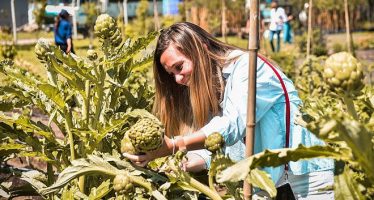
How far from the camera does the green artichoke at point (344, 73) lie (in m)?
0.88

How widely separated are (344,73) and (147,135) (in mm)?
442

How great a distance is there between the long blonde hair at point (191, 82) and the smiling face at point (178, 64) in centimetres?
1

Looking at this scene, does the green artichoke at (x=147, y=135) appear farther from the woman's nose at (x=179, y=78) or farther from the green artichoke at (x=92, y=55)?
the green artichoke at (x=92, y=55)

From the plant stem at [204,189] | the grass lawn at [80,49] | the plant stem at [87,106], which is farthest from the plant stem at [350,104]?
the grass lawn at [80,49]

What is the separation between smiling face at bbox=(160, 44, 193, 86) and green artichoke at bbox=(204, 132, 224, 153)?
339 mm

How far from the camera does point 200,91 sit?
60.6 inches

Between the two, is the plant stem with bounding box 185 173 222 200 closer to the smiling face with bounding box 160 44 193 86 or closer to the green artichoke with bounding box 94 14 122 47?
the smiling face with bounding box 160 44 193 86

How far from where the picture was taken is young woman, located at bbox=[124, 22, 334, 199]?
4.65ft

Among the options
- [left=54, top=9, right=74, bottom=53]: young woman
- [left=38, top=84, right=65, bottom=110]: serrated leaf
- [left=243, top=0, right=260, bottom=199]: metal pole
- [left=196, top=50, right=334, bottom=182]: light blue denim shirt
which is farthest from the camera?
[left=54, top=9, right=74, bottom=53]: young woman

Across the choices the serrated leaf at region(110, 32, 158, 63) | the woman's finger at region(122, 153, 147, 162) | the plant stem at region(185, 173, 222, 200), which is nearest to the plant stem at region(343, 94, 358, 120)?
the plant stem at region(185, 173, 222, 200)

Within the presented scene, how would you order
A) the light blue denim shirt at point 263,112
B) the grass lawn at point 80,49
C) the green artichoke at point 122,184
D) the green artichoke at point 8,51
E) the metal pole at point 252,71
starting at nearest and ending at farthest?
1. the metal pole at point 252,71
2. the green artichoke at point 122,184
3. the light blue denim shirt at point 263,112
4. the green artichoke at point 8,51
5. the grass lawn at point 80,49

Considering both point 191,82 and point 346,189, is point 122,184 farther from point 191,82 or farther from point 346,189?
point 346,189

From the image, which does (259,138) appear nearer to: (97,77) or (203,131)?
(203,131)

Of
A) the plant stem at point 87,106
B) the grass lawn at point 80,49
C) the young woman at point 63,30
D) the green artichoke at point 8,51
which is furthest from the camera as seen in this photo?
the young woman at point 63,30
